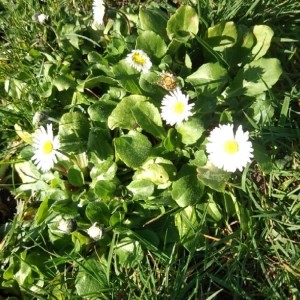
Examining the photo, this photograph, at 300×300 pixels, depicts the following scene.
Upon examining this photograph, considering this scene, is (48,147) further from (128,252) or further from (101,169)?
(128,252)

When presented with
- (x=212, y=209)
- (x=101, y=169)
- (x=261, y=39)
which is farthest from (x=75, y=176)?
(x=261, y=39)

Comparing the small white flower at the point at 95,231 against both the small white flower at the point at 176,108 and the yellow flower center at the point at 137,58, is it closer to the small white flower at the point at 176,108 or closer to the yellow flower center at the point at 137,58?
the small white flower at the point at 176,108

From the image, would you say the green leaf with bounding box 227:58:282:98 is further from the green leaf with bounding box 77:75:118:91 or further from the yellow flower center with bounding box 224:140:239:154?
the green leaf with bounding box 77:75:118:91

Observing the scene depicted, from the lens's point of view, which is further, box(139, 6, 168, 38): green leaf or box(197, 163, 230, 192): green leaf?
box(139, 6, 168, 38): green leaf

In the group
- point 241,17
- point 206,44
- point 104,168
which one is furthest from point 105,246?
point 241,17

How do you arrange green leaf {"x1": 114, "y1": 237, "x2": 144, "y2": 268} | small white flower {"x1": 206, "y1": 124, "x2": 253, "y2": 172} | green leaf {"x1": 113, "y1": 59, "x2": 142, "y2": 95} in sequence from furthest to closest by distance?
green leaf {"x1": 113, "y1": 59, "x2": 142, "y2": 95}, green leaf {"x1": 114, "y1": 237, "x2": 144, "y2": 268}, small white flower {"x1": 206, "y1": 124, "x2": 253, "y2": 172}

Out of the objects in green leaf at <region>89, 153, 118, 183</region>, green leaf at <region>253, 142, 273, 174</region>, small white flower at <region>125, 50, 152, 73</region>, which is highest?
small white flower at <region>125, 50, 152, 73</region>

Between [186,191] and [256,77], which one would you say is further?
[256,77]

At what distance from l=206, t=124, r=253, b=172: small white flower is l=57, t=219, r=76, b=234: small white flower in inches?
23.3

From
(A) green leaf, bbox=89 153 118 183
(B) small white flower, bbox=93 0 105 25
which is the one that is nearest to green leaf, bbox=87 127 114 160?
(A) green leaf, bbox=89 153 118 183

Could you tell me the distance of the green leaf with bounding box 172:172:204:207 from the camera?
6.64 ft

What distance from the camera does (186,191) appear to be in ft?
6.66

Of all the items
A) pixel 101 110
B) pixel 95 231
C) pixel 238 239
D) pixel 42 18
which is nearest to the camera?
pixel 95 231

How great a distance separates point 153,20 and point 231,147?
683mm
